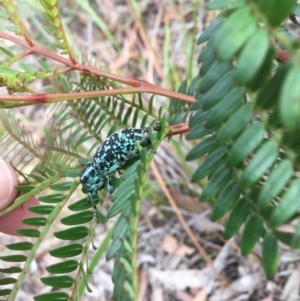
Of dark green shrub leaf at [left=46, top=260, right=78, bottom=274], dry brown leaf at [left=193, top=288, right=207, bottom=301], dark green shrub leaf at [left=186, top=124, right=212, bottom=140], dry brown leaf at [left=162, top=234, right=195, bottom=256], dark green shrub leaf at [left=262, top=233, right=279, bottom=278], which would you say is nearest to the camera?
dark green shrub leaf at [left=262, top=233, right=279, bottom=278]

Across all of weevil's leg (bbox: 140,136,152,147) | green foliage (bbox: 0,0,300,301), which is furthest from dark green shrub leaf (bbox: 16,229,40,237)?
weevil's leg (bbox: 140,136,152,147)

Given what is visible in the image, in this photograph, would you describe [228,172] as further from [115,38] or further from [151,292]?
[115,38]

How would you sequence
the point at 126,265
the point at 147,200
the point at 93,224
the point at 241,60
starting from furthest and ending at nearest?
the point at 147,200, the point at 93,224, the point at 126,265, the point at 241,60

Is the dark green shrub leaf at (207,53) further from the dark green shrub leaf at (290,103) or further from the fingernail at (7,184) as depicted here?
the fingernail at (7,184)

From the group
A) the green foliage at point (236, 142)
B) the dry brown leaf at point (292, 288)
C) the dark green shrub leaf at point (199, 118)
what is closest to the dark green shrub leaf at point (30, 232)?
the green foliage at point (236, 142)

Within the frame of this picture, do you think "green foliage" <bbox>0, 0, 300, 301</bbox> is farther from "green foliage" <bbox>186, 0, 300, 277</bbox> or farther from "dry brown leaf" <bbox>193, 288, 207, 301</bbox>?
"dry brown leaf" <bbox>193, 288, 207, 301</bbox>

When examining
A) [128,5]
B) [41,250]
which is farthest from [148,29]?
[41,250]
